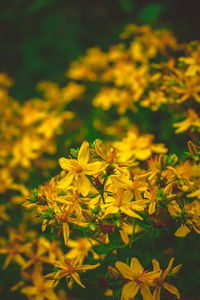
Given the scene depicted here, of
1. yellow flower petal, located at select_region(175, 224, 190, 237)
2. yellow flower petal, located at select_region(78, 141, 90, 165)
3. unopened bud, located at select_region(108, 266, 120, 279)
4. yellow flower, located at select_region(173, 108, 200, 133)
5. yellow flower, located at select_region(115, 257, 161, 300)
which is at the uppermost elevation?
yellow flower, located at select_region(173, 108, 200, 133)

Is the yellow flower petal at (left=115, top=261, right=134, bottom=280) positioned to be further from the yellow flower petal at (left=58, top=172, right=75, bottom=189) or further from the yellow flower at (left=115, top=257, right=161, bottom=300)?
the yellow flower petal at (left=58, top=172, right=75, bottom=189)

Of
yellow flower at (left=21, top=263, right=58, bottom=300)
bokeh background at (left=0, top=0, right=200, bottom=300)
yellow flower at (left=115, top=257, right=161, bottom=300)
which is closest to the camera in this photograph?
yellow flower at (left=115, top=257, right=161, bottom=300)

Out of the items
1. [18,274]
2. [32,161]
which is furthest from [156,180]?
[32,161]

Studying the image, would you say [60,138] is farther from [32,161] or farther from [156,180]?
[156,180]

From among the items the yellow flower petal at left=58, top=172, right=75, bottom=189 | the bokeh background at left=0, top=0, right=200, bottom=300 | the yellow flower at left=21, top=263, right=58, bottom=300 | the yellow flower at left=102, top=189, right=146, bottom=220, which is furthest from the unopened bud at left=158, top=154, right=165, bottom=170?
the bokeh background at left=0, top=0, right=200, bottom=300

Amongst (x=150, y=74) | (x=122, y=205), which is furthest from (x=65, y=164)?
(x=150, y=74)

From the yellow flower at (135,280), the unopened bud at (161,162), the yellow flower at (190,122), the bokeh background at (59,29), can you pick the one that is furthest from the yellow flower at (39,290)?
the bokeh background at (59,29)
